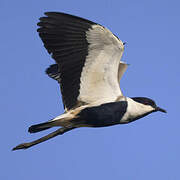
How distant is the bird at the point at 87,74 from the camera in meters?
9.03

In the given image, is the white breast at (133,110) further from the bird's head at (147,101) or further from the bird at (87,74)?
the bird's head at (147,101)

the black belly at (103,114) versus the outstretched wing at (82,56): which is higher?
the outstretched wing at (82,56)

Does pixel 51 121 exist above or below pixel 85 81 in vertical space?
below

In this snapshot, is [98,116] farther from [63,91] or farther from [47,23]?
[47,23]

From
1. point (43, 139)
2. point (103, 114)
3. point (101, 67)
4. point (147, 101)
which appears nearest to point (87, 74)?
point (101, 67)

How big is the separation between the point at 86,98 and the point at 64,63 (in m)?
0.89

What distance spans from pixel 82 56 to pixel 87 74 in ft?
1.23

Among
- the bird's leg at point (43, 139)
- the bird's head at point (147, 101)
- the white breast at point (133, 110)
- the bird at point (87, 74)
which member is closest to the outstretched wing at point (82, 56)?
the bird at point (87, 74)

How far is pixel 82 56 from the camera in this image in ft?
30.6

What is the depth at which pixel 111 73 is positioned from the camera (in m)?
9.52

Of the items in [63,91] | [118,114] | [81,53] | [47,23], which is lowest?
[118,114]

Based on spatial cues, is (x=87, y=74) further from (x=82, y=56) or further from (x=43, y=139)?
(x=43, y=139)

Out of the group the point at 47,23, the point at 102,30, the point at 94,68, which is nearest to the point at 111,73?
the point at 94,68

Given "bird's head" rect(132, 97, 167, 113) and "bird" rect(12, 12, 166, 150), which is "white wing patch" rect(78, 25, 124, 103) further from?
"bird's head" rect(132, 97, 167, 113)
